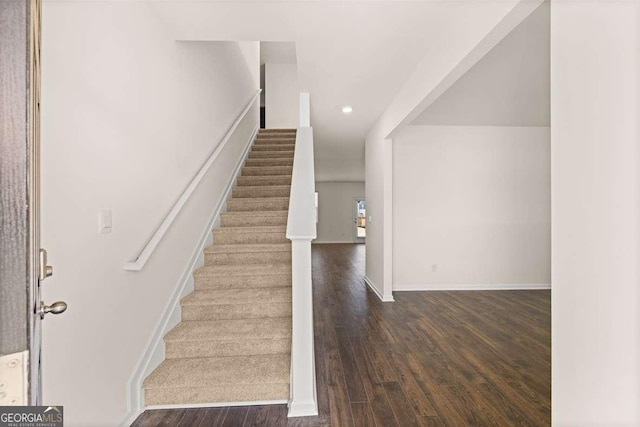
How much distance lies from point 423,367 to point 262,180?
2978mm

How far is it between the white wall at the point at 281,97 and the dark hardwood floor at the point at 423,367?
14.9 feet

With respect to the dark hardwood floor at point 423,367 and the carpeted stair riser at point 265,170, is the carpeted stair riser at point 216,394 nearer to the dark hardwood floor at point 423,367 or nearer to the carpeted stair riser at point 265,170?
the dark hardwood floor at point 423,367

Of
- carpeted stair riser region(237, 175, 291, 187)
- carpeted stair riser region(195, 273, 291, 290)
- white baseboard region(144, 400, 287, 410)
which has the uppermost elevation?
carpeted stair riser region(237, 175, 291, 187)

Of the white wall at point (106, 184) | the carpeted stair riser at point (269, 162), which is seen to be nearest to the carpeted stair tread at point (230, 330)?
the white wall at point (106, 184)

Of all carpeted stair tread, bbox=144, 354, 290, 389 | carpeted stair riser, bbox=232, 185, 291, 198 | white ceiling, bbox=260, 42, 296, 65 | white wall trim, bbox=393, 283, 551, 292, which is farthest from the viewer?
white ceiling, bbox=260, 42, 296, 65

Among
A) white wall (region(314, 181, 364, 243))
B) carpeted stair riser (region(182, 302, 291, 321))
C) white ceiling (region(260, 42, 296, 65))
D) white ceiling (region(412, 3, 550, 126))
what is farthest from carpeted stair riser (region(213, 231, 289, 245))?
white wall (region(314, 181, 364, 243))

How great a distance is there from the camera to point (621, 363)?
3.10 ft

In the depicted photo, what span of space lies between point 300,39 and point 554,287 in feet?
7.79

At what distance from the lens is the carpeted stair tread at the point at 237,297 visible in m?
2.38

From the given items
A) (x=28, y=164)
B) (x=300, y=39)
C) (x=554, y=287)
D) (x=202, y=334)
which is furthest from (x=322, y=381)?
(x=300, y=39)

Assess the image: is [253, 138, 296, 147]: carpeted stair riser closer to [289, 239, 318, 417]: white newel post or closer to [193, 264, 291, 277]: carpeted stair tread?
[193, 264, 291, 277]: carpeted stair tread

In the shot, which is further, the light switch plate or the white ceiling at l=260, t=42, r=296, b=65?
the white ceiling at l=260, t=42, r=296, b=65

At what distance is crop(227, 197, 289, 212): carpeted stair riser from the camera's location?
3604mm

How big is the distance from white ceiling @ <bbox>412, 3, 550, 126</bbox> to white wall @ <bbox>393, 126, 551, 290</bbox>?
1.10 ft
